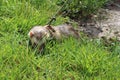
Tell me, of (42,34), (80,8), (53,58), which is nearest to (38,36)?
(42,34)

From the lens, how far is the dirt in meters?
4.29

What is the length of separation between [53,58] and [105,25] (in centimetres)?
145

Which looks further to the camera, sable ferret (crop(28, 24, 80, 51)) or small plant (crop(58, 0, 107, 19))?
small plant (crop(58, 0, 107, 19))

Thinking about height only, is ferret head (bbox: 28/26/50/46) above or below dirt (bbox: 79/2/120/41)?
above

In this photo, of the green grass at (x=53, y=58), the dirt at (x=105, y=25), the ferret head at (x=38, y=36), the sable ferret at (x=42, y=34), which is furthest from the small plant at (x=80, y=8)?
the ferret head at (x=38, y=36)

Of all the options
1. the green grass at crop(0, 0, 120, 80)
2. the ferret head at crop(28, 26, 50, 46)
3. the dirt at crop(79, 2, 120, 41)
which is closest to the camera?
the green grass at crop(0, 0, 120, 80)

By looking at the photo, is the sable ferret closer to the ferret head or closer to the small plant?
the ferret head

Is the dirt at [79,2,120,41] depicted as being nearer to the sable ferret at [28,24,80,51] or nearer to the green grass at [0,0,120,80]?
the green grass at [0,0,120,80]

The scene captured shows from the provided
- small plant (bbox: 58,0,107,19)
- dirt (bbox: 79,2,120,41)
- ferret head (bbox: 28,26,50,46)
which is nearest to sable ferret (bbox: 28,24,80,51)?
ferret head (bbox: 28,26,50,46)

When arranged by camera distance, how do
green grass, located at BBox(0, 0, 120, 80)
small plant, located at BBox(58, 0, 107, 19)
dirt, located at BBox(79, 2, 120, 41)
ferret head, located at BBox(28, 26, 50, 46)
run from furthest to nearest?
1. small plant, located at BBox(58, 0, 107, 19)
2. dirt, located at BBox(79, 2, 120, 41)
3. ferret head, located at BBox(28, 26, 50, 46)
4. green grass, located at BBox(0, 0, 120, 80)

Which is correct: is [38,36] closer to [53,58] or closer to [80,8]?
[53,58]

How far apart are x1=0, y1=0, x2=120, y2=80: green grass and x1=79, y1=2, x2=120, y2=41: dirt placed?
0.38 meters

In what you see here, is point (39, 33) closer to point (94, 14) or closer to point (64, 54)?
point (64, 54)

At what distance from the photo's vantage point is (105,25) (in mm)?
4574
